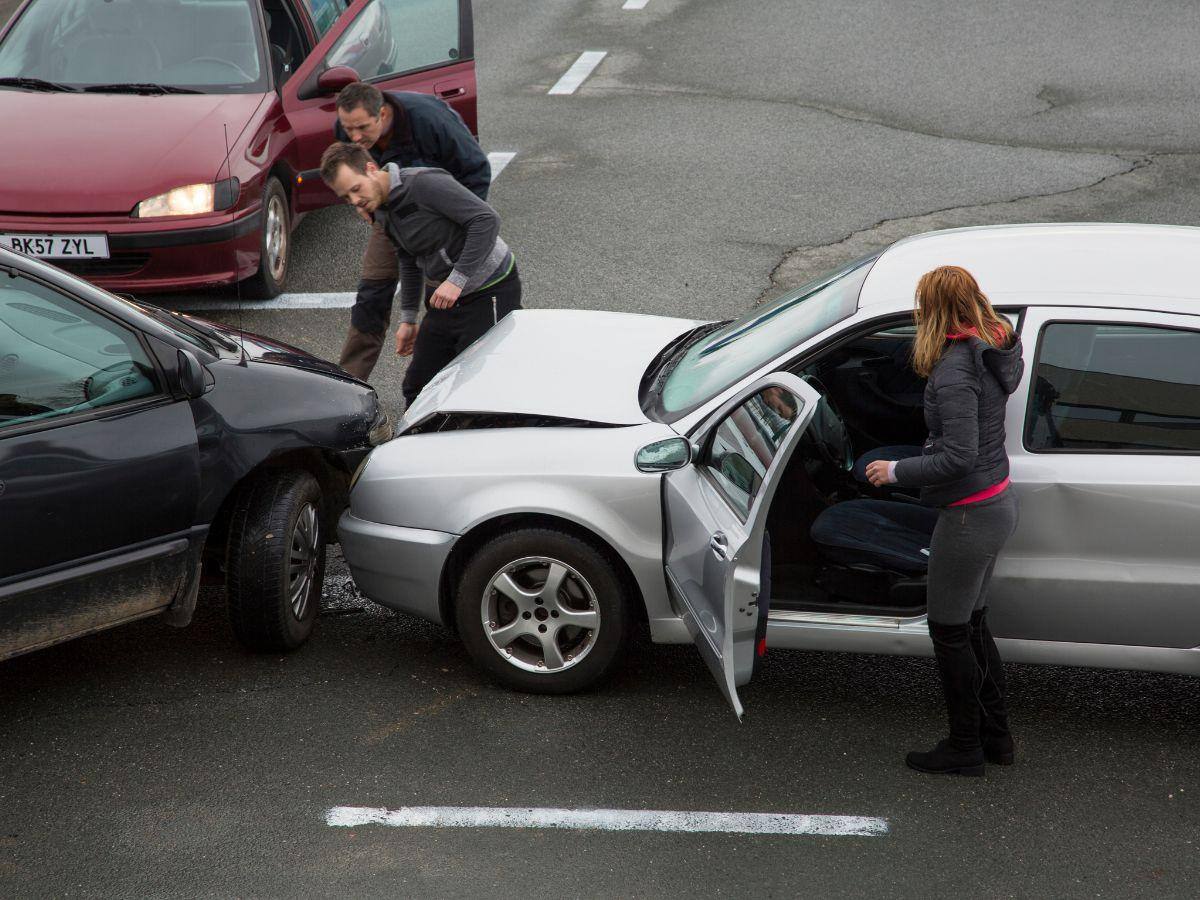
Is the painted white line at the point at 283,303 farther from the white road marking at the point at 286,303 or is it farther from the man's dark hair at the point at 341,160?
the man's dark hair at the point at 341,160

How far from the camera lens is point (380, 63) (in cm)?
925

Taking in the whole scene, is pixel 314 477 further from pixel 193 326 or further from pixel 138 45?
pixel 138 45

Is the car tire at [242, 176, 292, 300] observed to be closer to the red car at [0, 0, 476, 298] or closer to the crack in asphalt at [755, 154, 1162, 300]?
the red car at [0, 0, 476, 298]

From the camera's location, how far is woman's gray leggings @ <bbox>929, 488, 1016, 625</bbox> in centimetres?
407

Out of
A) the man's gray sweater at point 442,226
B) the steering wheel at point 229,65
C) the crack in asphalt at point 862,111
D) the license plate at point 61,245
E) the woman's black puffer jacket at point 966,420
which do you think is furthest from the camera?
the crack in asphalt at point 862,111

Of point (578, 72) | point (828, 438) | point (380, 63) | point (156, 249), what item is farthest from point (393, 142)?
point (578, 72)

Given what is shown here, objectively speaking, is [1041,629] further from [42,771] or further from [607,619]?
[42,771]

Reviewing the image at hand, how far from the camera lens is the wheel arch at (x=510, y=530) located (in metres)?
4.68

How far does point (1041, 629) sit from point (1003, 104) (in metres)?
9.88

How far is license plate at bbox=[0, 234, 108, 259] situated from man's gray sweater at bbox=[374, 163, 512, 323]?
2476 millimetres

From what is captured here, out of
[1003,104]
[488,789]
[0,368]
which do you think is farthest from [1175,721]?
[1003,104]

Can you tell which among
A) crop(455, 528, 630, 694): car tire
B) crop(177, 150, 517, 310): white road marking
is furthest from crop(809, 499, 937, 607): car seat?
crop(177, 150, 517, 310): white road marking

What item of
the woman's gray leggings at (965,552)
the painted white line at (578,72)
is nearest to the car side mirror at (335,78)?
the painted white line at (578,72)

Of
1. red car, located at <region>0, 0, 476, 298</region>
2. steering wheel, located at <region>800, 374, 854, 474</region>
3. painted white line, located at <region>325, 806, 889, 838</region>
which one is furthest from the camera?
red car, located at <region>0, 0, 476, 298</region>
